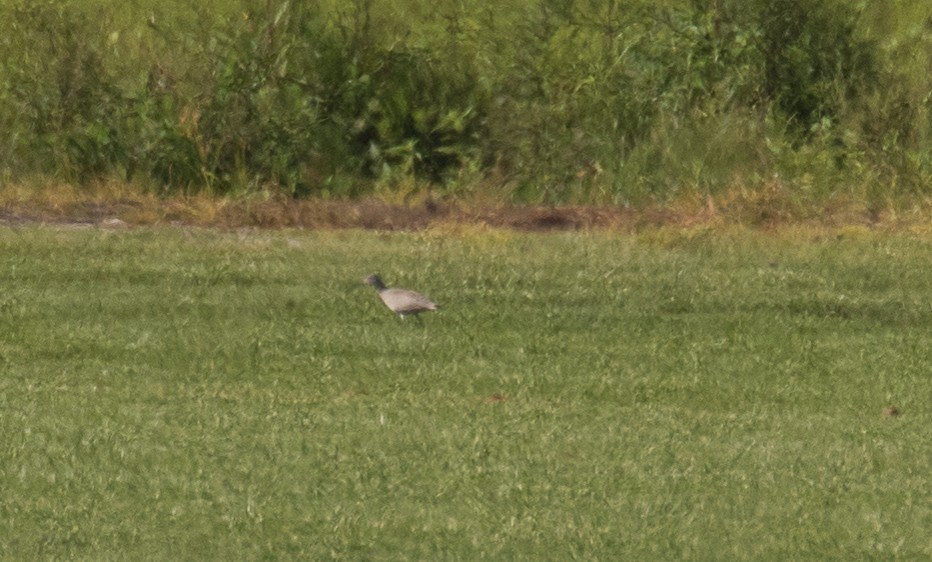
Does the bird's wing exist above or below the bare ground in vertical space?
above

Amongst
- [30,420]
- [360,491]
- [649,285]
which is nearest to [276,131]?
[649,285]

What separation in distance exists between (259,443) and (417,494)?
1.07m

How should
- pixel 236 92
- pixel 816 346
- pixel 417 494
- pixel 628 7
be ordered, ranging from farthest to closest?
pixel 628 7 → pixel 236 92 → pixel 816 346 → pixel 417 494

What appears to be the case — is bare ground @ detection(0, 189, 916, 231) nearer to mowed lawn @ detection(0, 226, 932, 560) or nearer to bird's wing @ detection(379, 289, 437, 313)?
mowed lawn @ detection(0, 226, 932, 560)

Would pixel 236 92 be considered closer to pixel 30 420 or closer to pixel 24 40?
pixel 24 40

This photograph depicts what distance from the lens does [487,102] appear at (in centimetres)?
1936

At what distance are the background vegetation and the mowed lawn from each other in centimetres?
245

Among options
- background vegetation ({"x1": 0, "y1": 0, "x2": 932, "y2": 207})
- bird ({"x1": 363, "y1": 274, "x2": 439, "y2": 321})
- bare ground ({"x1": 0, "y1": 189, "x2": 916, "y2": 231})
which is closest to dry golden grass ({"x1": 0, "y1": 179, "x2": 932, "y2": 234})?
bare ground ({"x1": 0, "y1": 189, "x2": 916, "y2": 231})

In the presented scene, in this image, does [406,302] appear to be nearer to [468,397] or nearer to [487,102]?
[468,397]

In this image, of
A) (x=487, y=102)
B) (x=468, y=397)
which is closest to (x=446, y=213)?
(x=487, y=102)

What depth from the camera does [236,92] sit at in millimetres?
18250

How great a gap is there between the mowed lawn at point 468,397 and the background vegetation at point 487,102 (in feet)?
8.05

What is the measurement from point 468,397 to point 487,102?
33.2 ft

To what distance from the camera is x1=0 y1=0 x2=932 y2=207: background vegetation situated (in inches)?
712
